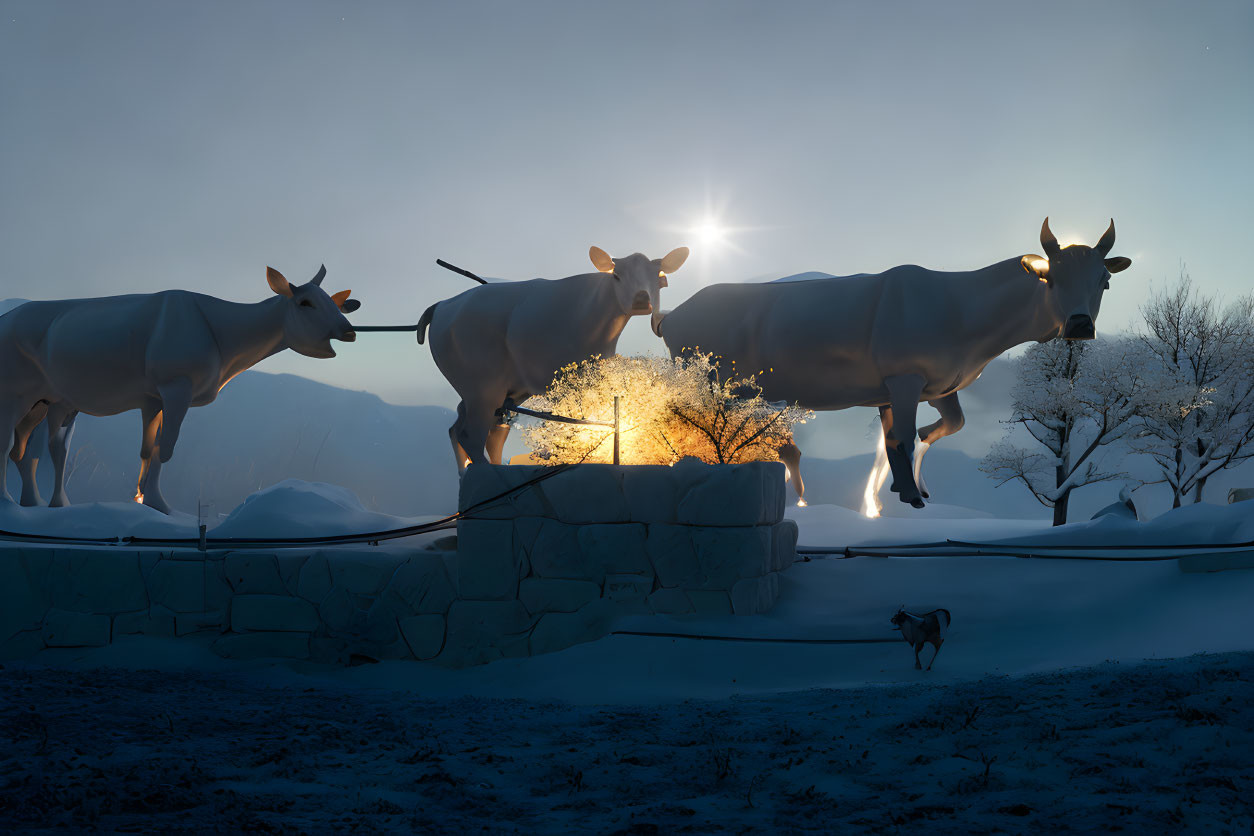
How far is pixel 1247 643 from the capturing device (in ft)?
14.7

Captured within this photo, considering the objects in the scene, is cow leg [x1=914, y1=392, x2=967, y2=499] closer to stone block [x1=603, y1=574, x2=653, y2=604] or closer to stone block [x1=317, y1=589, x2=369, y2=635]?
stone block [x1=603, y1=574, x2=653, y2=604]

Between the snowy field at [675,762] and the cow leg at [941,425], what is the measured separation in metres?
4.85

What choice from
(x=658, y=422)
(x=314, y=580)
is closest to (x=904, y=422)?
(x=658, y=422)

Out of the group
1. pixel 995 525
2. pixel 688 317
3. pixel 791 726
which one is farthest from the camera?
pixel 688 317

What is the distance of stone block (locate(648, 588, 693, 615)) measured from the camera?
5.75 metres

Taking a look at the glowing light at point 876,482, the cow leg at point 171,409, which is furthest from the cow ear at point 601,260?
the cow leg at point 171,409

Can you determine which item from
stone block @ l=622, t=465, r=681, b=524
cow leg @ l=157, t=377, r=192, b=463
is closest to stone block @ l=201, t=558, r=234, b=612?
cow leg @ l=157, t=377, r=192, b=463

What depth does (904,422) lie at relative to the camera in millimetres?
7633

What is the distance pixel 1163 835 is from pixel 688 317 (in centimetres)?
697

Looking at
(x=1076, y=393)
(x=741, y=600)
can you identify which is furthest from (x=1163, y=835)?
(x=1076, y=393)

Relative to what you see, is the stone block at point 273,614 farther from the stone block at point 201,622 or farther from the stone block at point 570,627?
the stone block at point 570,627

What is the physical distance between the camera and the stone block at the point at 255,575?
21.4 feet

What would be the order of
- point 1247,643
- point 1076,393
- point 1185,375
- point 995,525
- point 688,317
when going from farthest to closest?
point 1185,375
point 1076,393
point 688,317
point 995,525
point 1247,643

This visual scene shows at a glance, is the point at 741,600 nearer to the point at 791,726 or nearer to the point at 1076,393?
the point at 791,726
